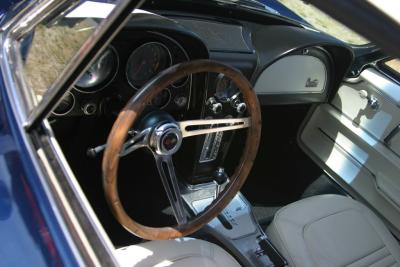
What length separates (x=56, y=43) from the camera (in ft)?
4.37

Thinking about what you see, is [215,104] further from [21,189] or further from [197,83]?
[21,189]

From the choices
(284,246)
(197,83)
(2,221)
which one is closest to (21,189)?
(2,221)

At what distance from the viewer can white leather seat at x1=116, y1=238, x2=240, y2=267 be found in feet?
4.98

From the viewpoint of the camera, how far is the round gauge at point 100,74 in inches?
61.8

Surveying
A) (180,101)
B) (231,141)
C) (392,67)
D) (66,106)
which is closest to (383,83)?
(392,67)

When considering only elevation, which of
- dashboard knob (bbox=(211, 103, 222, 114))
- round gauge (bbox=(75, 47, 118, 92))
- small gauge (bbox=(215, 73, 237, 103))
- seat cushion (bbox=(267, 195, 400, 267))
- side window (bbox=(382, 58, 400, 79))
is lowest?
seat cushion (bbox=(267, 195, 400, 267))

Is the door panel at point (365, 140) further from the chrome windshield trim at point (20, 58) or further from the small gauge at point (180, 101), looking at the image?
the chrome windshield trim at point (20, 58)

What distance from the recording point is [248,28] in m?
2.20

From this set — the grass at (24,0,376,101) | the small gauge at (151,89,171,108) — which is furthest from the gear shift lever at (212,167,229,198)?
the grass at (24,0,376,101)

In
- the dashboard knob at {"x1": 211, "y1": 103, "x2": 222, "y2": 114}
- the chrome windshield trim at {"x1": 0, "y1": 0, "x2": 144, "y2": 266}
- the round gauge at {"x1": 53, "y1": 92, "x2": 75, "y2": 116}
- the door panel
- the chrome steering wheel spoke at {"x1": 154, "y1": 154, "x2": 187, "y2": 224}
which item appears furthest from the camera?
the door panel

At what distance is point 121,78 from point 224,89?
1.36ft

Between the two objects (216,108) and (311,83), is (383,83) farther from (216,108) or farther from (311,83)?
(216,108)

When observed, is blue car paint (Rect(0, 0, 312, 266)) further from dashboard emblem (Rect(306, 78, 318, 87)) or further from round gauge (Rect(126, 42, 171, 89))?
dashboard emblem (Rect(306, 78, 318, 87))

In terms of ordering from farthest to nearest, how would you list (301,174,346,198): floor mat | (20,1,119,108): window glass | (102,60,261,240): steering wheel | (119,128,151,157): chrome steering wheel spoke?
(301,174,346,198): floor mat, (119,128,151,157): chrome steering wheel spoke, (102,60,261,240): steering wheel, (20,1,119,108): window glass
